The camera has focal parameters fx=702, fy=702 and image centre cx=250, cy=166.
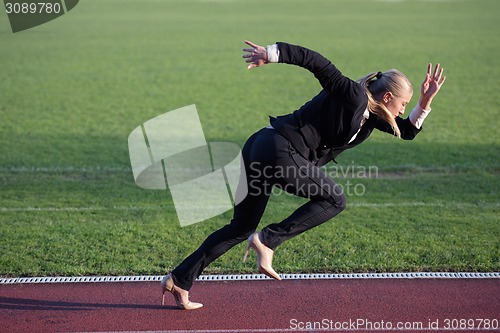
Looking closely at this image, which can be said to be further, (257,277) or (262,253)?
(257,277)

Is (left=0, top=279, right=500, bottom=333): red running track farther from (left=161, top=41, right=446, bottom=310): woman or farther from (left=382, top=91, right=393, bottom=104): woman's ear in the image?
(left=382, top=91, right=393, bottom=104): woman's ear

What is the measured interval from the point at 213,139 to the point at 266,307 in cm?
747

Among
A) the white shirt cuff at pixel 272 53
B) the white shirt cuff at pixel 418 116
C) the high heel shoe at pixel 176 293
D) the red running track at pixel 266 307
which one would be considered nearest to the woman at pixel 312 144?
the white shirt cuff at pixel 272 53

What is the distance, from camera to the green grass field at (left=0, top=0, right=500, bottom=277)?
7.24 meters

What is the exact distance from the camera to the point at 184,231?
313 inches

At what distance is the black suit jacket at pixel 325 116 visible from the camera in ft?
15.7

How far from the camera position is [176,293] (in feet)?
18.6

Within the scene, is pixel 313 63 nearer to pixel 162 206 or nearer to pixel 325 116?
pixel 325 116

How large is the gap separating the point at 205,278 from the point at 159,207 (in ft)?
8.47

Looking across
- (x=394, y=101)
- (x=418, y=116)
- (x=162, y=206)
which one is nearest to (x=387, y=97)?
(x=394, y=101)

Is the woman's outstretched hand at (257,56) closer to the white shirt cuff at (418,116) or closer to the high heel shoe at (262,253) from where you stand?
the high heel shoe at (262,253)

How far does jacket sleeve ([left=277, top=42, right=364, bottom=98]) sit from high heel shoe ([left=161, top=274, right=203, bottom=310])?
2.02 meters

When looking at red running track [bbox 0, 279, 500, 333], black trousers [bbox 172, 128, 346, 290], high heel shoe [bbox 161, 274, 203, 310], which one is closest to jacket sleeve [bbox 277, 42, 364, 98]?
black trousers [bbox 172, 128, 346, 290]

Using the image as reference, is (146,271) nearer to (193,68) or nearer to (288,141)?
(288,141)
